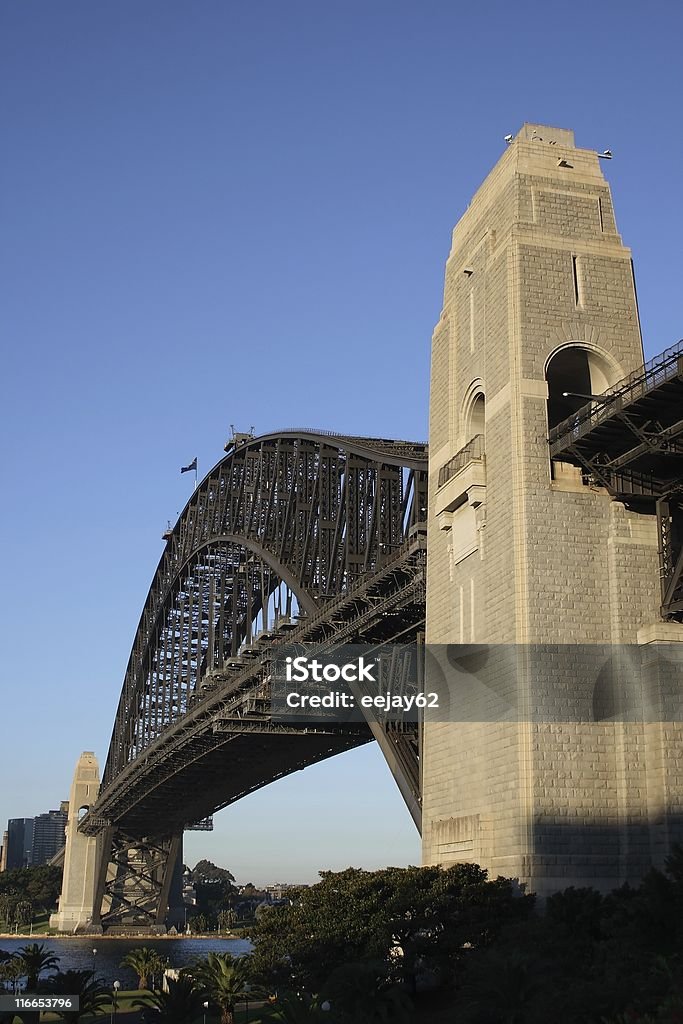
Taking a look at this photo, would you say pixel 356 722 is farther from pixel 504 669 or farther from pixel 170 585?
pixel 170 585

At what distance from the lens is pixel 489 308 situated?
37844 mm

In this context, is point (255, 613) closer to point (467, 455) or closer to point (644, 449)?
point (467, 455)

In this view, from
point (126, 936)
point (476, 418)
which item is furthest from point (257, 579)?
point (126, 936)

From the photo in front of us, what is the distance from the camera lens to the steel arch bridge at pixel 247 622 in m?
57.8

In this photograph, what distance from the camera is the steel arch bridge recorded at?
57781 mm

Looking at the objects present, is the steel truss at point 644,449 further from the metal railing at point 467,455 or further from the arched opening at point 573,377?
the metal railing at point 467,455

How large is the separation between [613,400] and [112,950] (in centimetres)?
9703

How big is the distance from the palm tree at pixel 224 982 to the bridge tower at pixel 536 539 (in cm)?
647

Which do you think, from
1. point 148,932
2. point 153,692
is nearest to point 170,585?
point 153,692

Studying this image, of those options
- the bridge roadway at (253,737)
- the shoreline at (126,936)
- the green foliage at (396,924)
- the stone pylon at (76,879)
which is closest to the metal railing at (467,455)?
the bridge roadway at (253,737)

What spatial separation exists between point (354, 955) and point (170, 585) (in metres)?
91.1

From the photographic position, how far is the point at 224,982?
117 feet

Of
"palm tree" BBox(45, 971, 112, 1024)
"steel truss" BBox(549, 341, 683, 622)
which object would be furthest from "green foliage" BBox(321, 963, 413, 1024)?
"steel truss" BBox(549, 341, 683, 622)

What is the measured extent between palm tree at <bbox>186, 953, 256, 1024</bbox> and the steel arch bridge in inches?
469
